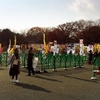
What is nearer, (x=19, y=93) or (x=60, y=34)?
(x=19, y=93)

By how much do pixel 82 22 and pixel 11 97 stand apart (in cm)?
8420

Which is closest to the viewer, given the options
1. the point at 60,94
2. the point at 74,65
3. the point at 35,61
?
the point at 60,94

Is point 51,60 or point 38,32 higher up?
point 38,32

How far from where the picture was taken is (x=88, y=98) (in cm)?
920

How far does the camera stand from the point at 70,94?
988cm

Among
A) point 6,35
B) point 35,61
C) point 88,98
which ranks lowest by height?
point 88,98

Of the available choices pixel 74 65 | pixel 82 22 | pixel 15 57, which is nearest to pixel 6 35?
pixel 82 22

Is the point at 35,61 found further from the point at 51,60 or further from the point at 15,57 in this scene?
the point at 15,57

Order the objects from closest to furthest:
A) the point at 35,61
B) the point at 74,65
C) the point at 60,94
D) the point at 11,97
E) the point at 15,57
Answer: the point at 11,97
the point at 60,94
the point at 15,57
the point at 35,61
the point at 74,65

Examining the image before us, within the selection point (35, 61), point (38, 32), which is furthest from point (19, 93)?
point (38, 32)

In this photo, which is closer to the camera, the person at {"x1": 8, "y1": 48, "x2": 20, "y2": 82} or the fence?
the person at {"x1": 8, "y1": 48, "x2": 20, "y2": 82}

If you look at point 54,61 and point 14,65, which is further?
point 54,61

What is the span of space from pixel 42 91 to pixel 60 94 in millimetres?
919

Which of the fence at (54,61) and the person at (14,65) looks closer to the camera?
the person at (14,65)
